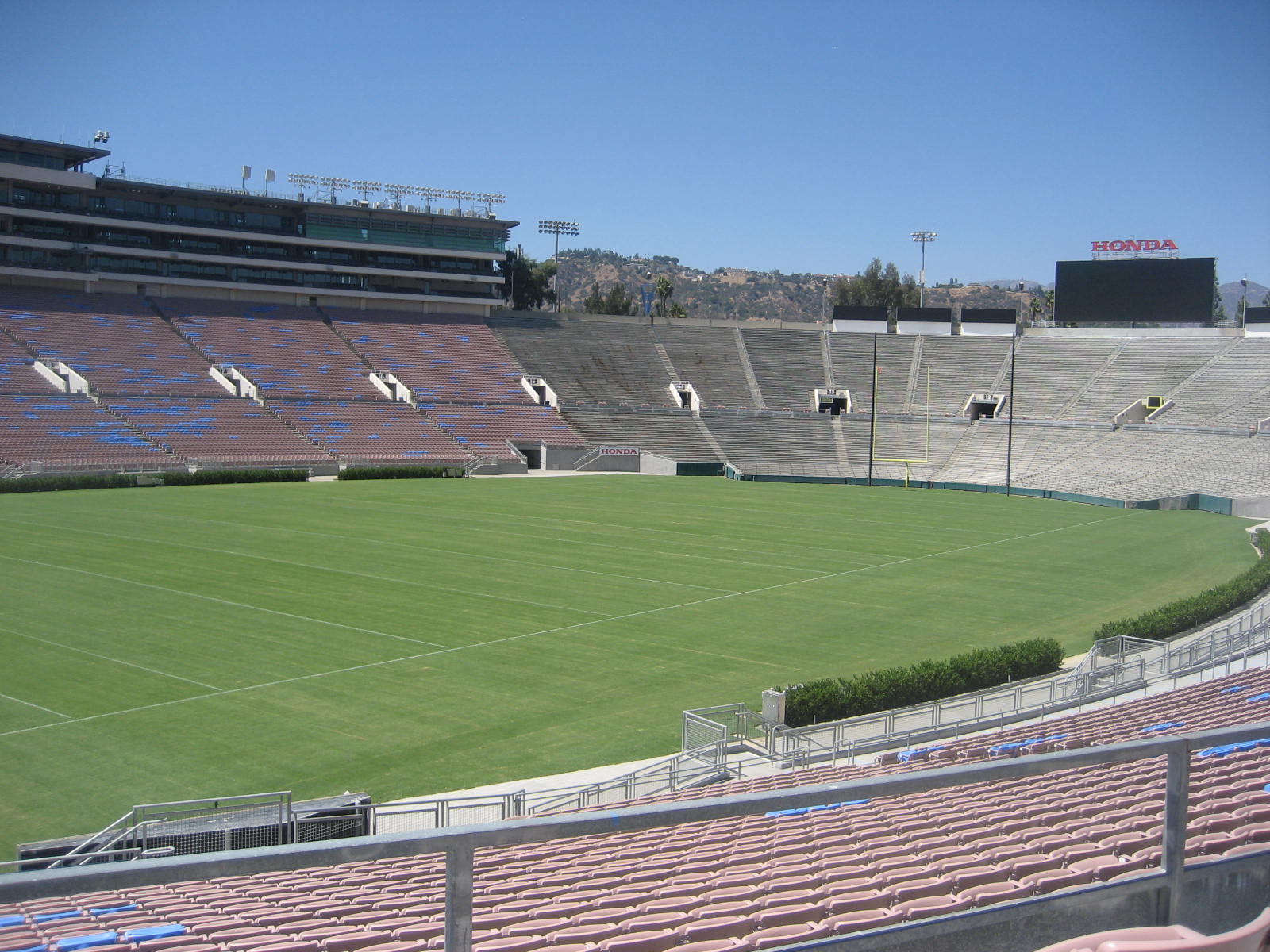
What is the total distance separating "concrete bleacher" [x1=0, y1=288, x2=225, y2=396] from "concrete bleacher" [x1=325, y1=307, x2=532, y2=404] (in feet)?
44.6

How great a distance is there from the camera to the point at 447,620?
27.8 metres

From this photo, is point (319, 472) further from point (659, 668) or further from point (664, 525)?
point (659, 668)

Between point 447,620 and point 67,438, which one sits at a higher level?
point 67,438

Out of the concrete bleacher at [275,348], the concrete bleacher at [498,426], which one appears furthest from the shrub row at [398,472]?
the concrete bleacher at [275,348]

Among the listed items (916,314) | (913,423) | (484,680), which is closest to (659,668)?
(484,680)

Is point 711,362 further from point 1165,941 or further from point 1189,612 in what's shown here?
point 1165,941

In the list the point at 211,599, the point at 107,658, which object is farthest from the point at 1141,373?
the point at 107,658

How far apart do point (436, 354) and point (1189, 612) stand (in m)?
66.1

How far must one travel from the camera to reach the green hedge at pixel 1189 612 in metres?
25.1

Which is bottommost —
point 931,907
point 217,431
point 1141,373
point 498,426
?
point 217,431

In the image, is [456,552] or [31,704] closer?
[31,704]

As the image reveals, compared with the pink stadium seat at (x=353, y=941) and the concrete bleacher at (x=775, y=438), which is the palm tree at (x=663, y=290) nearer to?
the concrete bleacher at (x=775, y=438)

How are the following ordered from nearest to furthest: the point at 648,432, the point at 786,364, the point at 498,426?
the point at 498,426 < the point at 648,432 < the point at 786,364

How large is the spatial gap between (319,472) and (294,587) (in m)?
Answer: 36.2
